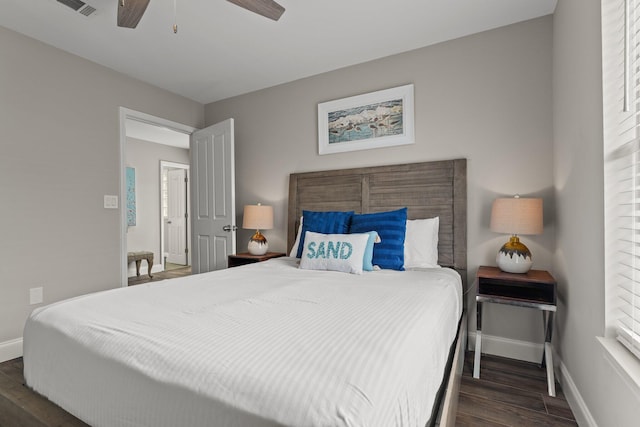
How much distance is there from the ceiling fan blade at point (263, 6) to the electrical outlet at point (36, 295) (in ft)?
9.01

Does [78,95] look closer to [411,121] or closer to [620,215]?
[411,121]

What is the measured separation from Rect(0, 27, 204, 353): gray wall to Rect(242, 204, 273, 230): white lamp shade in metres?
1.30

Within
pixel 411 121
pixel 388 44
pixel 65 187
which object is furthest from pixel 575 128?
pixel 65 187

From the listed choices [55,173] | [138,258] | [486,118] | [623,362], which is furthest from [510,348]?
[138,258]

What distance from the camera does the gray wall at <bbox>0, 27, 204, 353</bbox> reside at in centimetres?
243

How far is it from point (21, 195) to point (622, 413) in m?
3.87

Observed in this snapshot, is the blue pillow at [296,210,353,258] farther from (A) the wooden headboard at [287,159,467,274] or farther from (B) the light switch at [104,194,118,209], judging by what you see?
(B) the light switch at [104,194,118,209]

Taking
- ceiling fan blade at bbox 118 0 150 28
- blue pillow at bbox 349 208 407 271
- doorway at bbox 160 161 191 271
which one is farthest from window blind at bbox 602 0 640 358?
doorway at bbox 160 161 191 271

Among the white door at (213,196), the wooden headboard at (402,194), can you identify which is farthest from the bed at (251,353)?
the white door at (213,196)

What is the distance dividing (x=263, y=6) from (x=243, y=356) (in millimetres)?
1925

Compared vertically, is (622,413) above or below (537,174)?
below

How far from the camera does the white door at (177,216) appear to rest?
21.4ft

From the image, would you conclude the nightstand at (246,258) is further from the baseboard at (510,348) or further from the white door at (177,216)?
the white door at (177,216)

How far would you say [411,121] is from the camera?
2746 mm
